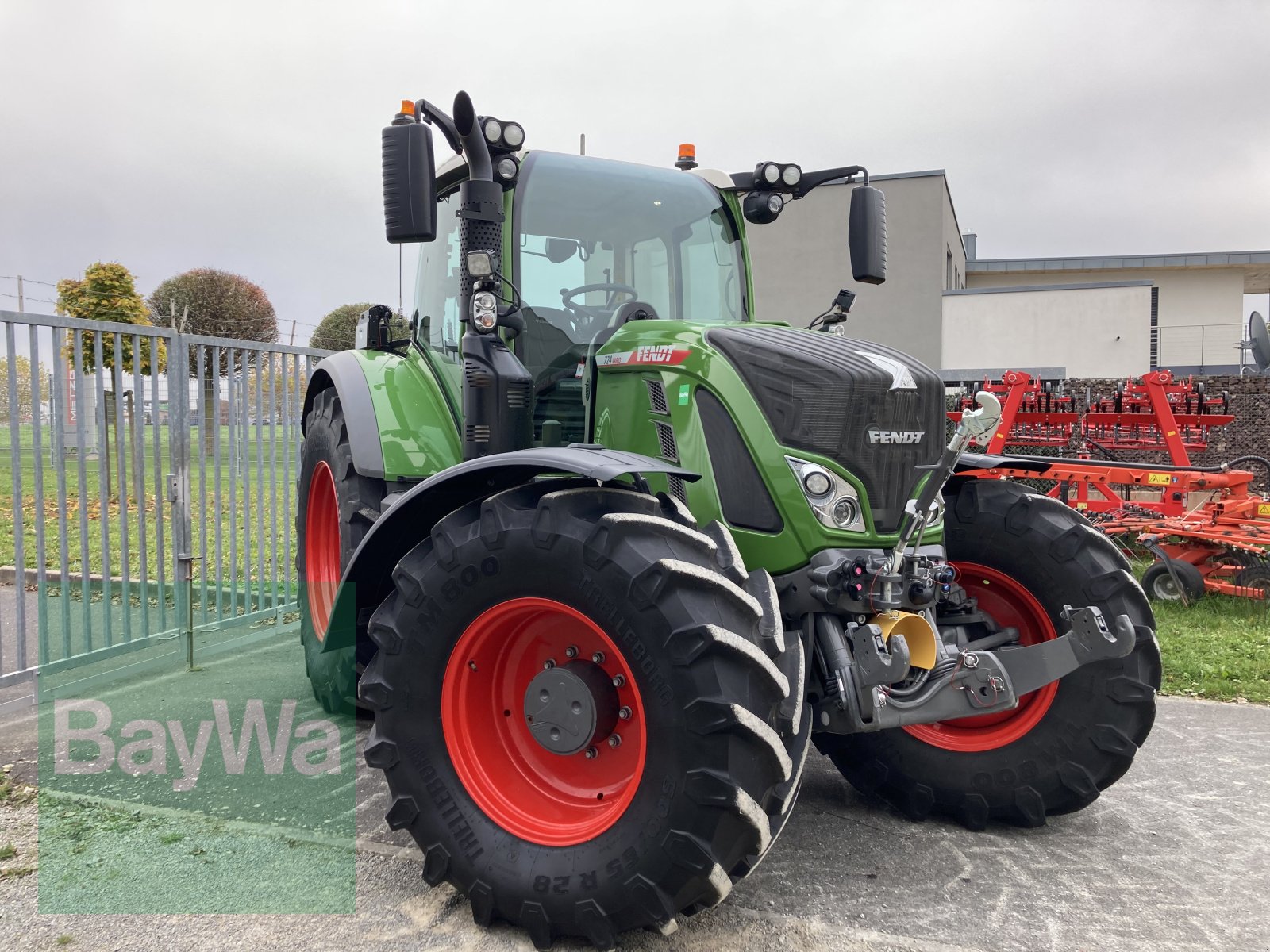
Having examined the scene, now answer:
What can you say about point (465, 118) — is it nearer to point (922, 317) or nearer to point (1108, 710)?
point (1108, 710)

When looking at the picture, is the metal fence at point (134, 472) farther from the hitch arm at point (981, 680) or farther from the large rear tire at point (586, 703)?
the hitch arm at point (981, 680)

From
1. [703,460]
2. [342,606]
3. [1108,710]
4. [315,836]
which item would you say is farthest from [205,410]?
[1108,710]

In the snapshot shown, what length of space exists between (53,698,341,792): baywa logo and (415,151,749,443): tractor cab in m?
1.75

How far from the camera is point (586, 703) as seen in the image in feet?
9.16

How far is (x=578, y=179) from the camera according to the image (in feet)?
13.2

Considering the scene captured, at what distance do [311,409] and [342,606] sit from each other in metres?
1.88

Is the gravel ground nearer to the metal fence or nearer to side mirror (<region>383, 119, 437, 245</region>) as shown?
the metal fence

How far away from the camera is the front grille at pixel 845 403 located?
311 centimetres

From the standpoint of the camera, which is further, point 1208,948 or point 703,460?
point 703,460

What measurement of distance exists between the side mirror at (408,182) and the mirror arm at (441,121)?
19cm

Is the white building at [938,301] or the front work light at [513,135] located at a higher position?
the white building at [938,301]

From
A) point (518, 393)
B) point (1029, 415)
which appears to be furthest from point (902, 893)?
point (1029, 415)

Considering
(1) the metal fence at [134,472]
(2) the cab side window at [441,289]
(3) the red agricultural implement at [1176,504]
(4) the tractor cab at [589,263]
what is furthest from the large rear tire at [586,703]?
(3) the red agricultural implement at [1176,504]

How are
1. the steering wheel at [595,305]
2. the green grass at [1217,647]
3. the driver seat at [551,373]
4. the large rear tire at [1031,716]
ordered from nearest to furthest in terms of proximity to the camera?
the large rear tire at [1031,716] < the driver seat at [551,373] < the steering wheel at [595,305] < the green grass at [1217,647]
